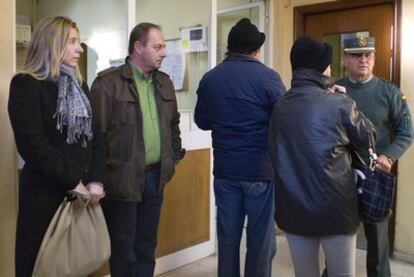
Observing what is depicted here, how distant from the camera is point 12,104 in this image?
1592 mm

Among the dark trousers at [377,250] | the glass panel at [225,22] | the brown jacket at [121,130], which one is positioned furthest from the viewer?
the glass panel at [225,22]

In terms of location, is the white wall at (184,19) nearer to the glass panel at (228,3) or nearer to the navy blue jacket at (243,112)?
the glass panel at (228,3)

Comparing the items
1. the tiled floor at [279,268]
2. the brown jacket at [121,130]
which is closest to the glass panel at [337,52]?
the tiled floor at [279,268]

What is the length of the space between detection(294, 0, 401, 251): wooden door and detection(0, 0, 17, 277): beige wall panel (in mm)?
2182

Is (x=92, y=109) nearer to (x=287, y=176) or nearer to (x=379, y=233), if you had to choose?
(x=287, y=176)

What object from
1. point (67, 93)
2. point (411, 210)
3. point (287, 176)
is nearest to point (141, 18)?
point (67, 93)

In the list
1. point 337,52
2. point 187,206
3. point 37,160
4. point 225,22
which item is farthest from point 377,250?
point 225,22

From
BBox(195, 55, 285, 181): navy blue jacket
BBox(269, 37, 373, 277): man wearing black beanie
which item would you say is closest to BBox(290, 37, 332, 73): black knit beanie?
BBox(269, 37, 373, 277): man wearing black beanie

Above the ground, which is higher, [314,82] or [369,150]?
[314,82]

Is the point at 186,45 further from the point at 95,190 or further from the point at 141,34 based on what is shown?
the point at 95,190

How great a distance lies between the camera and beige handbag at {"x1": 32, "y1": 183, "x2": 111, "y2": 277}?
158cm

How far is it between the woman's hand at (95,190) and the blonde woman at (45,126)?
0.06 m

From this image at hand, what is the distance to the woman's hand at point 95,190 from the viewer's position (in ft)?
5.75

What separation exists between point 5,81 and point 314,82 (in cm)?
136
